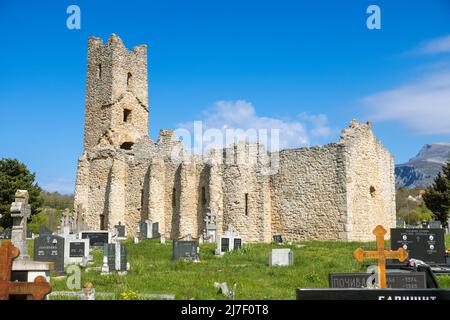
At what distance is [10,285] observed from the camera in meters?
7.25

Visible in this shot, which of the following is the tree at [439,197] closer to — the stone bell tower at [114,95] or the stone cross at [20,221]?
the stone bell tower at [114,95]

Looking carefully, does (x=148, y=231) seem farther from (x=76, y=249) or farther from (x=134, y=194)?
(x=76, y=249)

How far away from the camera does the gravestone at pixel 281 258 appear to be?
723 inches

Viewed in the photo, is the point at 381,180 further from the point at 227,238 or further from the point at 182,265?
the point at 182,265

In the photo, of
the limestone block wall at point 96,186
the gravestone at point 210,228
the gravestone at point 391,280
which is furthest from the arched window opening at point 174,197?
the gravestone at point 391,280

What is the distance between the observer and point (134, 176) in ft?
117

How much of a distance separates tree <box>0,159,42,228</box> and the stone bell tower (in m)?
9.82

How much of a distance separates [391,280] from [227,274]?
6174 millimetres

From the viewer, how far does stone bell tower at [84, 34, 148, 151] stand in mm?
39031

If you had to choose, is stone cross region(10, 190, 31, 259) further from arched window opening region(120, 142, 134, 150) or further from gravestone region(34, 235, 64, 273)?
arched window opening region(120, 142, 134, 150)

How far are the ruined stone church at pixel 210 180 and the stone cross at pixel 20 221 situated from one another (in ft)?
53.6

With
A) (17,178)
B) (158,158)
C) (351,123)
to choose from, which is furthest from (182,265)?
(17,178)

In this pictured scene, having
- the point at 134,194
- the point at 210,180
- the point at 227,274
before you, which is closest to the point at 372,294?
the point at 227,274

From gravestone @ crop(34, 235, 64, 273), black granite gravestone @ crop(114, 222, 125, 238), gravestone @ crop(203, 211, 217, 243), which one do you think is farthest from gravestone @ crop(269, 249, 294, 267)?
black granite gravestone @ crop(114, 222, 125, 238)
